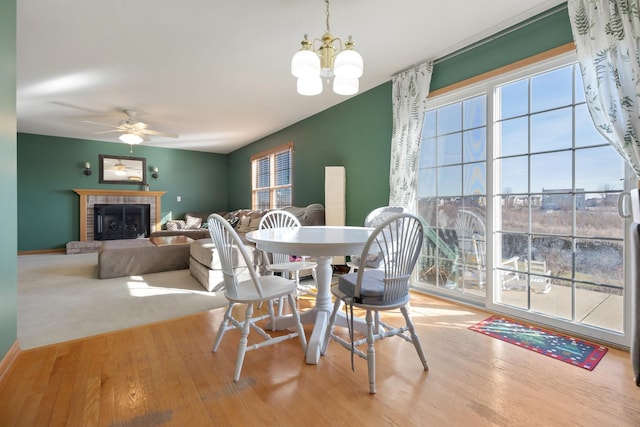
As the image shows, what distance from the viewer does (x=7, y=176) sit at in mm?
1785

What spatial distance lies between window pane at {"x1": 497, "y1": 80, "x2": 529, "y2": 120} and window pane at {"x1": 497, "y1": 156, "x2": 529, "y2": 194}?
15.5 inches

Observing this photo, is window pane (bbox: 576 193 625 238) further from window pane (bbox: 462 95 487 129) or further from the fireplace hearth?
the fireplace hearth

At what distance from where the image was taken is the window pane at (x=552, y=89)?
223 cm

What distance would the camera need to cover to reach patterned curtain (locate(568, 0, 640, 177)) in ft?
5.79

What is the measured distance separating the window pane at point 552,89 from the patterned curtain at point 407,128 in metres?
0.97

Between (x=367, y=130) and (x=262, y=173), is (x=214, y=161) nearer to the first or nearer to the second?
(x=262, y=173)

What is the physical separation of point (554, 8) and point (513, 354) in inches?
98.4

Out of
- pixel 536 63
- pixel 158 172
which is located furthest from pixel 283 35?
pixel 158 172

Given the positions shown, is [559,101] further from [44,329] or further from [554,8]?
[44,329]

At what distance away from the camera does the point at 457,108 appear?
9.78ft

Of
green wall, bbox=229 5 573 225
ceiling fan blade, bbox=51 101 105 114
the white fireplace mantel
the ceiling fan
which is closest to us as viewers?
green wall, bbox=229 5 573 225

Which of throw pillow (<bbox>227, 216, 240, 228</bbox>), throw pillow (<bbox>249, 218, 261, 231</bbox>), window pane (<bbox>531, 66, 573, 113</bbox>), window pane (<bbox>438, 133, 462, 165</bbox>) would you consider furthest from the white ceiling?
throw pillow (<bbox>227, 216, 240, 228</bbox>)

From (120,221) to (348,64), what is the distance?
6.99 metres

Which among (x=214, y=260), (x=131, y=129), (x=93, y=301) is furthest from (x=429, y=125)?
(x=131, y=129)
